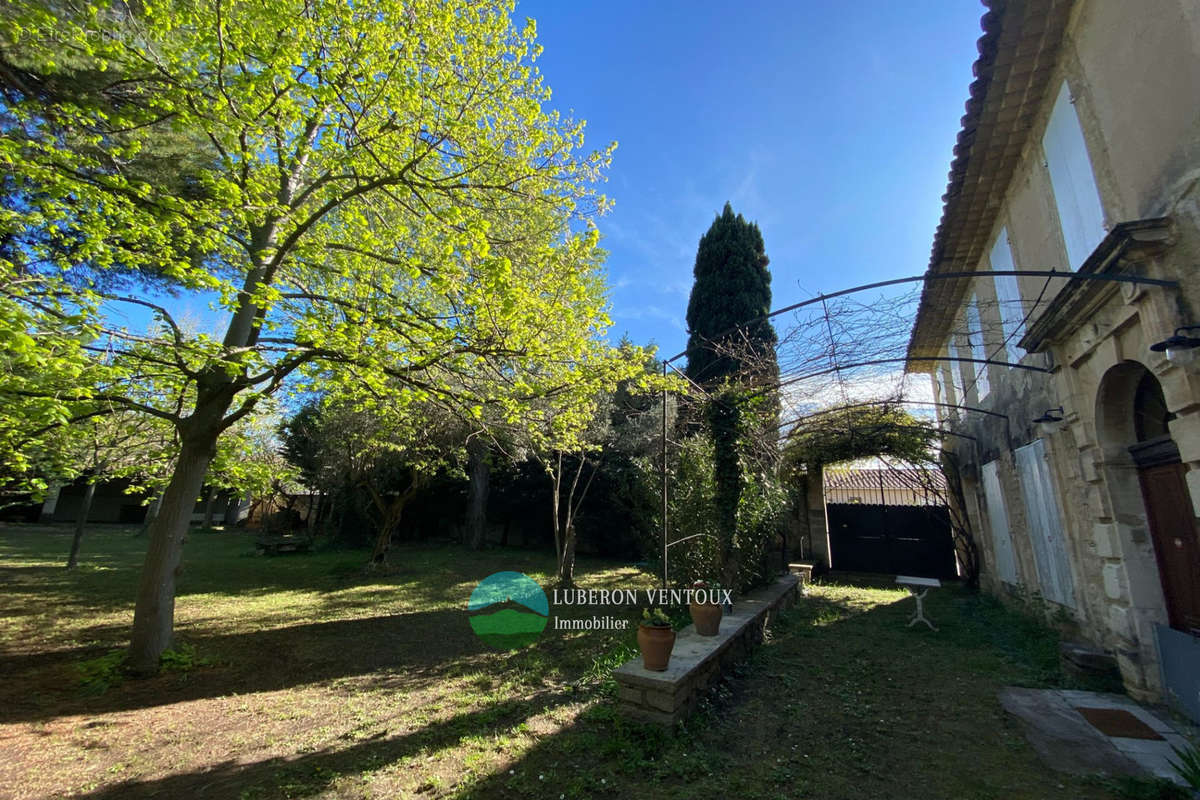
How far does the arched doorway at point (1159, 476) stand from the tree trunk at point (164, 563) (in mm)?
8214

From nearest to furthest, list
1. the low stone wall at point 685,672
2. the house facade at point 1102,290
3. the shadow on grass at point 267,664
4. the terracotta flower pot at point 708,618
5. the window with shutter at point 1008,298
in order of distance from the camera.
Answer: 1. the house facade at point 1102,290
2. the low stone wall at point 685,672
3. the shadow on grass at point 267,664
4. the terracotta flower pot at point 708,618
5. the window with shutter at point 1008,298

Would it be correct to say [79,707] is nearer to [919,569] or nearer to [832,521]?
[832,521]

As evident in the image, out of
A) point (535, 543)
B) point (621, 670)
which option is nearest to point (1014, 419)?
point (621, 670)

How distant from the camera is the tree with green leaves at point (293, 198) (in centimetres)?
401

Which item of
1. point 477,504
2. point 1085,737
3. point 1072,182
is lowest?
point 1085,737

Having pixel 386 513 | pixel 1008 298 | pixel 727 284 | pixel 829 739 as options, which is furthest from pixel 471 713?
pixel 727 284

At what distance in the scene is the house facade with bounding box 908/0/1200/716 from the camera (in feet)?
10.0

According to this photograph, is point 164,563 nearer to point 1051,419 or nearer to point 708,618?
point 708,618

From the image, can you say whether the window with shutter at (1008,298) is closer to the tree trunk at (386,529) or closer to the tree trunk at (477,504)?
the tree trunk at (386,529)

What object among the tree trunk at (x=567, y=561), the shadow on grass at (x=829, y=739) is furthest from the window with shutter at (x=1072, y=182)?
the tree trunk at (x=567, y=561)

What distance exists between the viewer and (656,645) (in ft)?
12.0

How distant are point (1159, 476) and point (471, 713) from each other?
18.9ft

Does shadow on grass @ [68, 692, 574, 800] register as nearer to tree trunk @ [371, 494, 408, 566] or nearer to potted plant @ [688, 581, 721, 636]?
potted plant @ [688, 581, 721, 636]

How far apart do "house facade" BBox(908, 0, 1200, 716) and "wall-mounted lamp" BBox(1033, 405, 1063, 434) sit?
0.03 metres
